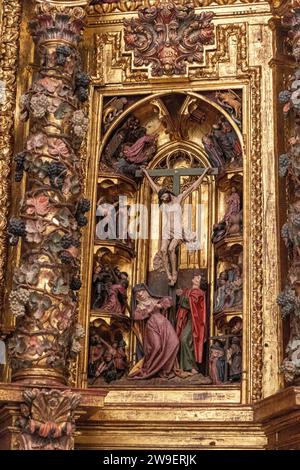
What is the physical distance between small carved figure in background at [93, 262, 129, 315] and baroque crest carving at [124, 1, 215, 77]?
94.6 inches

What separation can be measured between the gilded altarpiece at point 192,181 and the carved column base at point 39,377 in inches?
31.7

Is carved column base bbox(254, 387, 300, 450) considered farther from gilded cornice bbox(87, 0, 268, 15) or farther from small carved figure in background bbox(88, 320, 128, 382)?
→ gilded cornice bbox(87, 0, 268, 15)

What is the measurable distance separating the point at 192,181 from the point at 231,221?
830 millimetres

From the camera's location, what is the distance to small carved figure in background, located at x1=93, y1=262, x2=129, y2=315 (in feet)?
43.1

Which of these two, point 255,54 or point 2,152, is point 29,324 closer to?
point 2,152

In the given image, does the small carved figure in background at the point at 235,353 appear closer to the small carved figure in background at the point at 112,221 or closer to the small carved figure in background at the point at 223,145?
the small carved figure in background at the point at 112,221

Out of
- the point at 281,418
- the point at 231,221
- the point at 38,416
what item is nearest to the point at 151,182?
the point at 231,221

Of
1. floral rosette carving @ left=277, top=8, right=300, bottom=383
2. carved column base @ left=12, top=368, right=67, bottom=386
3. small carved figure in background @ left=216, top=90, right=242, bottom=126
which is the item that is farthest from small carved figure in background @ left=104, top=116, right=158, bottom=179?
carved column base @ left=12, top=368, right=67, bottom=386

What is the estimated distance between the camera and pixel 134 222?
539 inches

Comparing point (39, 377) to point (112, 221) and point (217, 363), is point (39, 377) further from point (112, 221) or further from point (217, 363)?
point (112, 221)

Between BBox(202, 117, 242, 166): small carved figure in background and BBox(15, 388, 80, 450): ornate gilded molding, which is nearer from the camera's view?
BBox(15, 388, 80, 450): ornate gilded molding

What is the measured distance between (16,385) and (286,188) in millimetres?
3741
